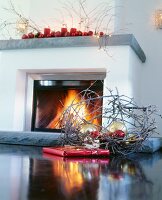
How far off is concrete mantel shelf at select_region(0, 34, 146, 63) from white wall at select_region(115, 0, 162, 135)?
153mm

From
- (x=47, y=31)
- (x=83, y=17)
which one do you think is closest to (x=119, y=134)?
(x=47, y=31)

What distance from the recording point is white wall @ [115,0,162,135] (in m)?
2.84

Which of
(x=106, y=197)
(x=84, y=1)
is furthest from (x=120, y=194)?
(x=84, y=1)

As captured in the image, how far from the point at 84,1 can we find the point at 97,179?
2.55 meters

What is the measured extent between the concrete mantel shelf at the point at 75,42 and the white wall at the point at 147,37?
15 centimetres

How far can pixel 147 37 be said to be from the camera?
9.43 feet

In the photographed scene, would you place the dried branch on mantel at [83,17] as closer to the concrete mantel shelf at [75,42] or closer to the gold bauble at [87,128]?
the concrete mantel shelf at [75,42]

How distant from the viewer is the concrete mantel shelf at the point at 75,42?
2.40 meters

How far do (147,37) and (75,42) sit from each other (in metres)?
0.73

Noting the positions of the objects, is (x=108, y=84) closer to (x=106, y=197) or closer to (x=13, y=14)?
(x=13, y=14)

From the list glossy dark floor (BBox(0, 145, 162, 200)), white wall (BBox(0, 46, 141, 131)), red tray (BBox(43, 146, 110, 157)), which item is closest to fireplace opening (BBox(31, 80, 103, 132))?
white wall (BBox(0, 46, 141, 131))

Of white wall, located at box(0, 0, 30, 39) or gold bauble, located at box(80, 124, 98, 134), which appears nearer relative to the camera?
gold bauble, located at box(80, 124, 98, 134)

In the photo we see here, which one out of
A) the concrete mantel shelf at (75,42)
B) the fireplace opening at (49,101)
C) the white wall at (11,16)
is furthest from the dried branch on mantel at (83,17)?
the fireplace opening at (49,101)

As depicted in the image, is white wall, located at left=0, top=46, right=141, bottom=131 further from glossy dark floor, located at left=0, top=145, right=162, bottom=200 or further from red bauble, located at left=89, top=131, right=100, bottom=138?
glossy dark floor, located at left=0, top=145, right=162, bottom=200
